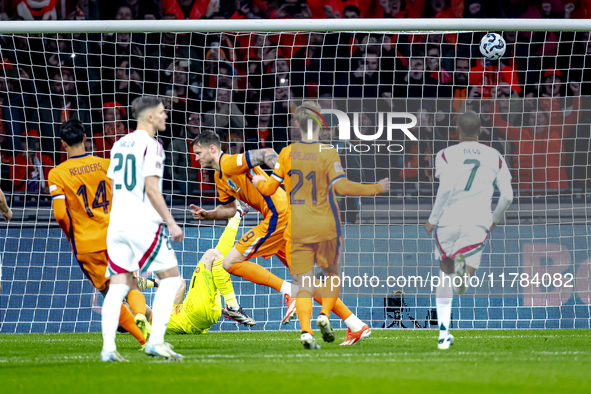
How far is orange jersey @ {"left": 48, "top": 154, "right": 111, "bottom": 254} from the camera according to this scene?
5.07m

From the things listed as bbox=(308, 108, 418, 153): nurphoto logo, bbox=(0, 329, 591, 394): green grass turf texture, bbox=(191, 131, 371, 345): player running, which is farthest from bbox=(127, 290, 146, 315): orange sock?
bbox=(308, 108, 418, 153): nurphoto logo

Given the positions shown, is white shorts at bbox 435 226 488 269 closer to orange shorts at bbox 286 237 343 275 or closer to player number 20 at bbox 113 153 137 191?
orange shorts at bbox 286 237 343 275

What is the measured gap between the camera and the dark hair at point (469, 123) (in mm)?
4930

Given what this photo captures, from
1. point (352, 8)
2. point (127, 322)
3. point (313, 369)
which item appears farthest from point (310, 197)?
point (352, 8)

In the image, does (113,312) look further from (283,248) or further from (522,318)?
(522,318)

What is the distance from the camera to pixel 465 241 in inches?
193

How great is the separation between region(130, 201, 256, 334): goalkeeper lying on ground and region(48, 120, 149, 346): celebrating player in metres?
1.61

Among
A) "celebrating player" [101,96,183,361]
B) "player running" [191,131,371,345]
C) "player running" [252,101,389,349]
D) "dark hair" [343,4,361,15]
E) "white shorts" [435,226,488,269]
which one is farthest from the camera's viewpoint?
"dark hair" [343,4,361,15]

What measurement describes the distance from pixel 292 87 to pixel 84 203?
250 inches

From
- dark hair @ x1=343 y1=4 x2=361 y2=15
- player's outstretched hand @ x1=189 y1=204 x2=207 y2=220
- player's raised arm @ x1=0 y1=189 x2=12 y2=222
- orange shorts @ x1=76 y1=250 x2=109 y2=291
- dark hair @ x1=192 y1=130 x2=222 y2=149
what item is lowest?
orange shorts @ x1=76 y1=250 x2=109 y2=291

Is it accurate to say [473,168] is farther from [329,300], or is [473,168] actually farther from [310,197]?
[329,300]

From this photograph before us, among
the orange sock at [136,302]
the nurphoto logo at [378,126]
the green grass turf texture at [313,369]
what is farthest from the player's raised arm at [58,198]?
the nurphoto logo at [378,126]

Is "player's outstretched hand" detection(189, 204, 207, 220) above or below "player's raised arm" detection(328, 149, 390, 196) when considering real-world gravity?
below

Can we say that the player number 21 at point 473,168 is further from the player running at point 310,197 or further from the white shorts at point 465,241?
→ the player running at point 310,197
